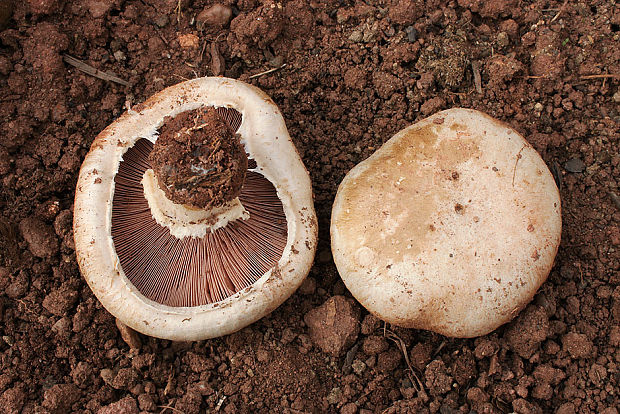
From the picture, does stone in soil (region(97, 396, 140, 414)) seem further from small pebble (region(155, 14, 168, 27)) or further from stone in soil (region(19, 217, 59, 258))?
small pebble (region(155, 14, 168, 27))

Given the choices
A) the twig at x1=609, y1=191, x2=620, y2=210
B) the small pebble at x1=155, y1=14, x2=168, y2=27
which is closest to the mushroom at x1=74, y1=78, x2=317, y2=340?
the small pebble at x1=155, y1=14, x2=168, y2=27

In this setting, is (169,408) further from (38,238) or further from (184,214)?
(38,238)

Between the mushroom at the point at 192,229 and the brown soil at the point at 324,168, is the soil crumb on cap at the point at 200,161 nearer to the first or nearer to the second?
the mushroom at the point at 192,229

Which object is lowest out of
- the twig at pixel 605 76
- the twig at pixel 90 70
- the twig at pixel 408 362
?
the twig at pixel 408 362

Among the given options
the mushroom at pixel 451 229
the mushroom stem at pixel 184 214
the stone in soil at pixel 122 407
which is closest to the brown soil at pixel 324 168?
the stone in soil at pixel 122 407

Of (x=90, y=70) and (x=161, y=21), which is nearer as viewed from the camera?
(x=90, y=70)

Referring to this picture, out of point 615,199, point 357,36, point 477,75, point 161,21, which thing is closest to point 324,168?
point 357,36

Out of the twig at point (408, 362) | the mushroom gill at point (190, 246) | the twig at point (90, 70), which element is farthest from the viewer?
the twig at point (90, 70)

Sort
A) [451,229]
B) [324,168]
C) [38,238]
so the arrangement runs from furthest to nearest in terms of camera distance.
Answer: [324,168], [38,238], [451,229]
